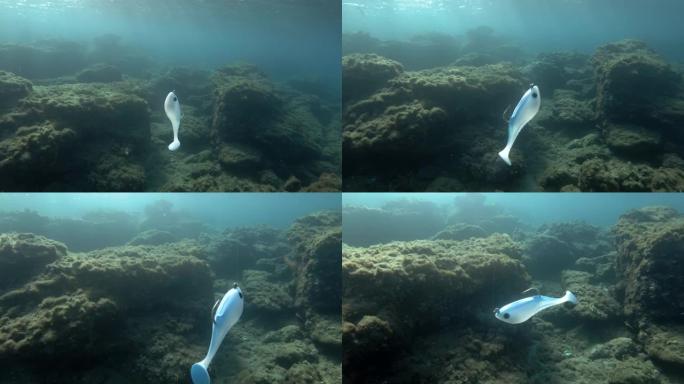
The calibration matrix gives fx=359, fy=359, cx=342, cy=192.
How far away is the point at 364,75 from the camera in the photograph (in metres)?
6.18

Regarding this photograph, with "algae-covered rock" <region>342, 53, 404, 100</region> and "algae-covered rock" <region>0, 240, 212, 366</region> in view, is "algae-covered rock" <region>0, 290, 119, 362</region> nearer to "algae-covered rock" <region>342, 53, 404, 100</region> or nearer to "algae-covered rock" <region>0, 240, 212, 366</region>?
"algae-covered rock" <region>0, 240, 212, 366</region>

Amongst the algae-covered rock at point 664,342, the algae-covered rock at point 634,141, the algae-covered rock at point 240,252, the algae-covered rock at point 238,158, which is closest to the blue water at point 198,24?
the algae-covered rock at point 240,252

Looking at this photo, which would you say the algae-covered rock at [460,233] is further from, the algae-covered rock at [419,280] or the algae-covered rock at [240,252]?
the algae-covered rock at [419,280]

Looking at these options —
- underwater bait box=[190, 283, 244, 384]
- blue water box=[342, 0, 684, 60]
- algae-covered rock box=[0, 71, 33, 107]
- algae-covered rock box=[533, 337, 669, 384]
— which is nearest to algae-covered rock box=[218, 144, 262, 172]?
algae-covered rock box=[0, 71, 33, 107]

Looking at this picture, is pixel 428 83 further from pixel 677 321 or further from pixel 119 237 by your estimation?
pixel 119 237

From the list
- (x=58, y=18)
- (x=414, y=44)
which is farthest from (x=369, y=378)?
(x=58, y=18)

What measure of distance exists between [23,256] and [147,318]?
231cm

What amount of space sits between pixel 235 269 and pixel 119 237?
7475 millimetres

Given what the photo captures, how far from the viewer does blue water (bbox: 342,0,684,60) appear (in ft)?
93.4

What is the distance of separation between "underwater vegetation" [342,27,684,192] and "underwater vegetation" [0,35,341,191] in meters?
1.17

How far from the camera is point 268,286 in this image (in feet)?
27.6

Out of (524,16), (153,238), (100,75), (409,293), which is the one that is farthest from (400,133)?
(524,16)

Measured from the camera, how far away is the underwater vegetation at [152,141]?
507 cm

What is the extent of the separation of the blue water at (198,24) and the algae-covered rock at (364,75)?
39.5ft
